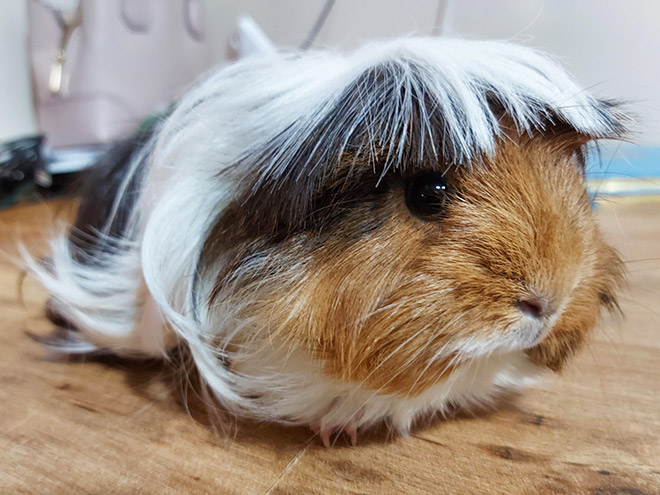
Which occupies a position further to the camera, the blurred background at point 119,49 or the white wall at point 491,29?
the blurred background at point 119,49

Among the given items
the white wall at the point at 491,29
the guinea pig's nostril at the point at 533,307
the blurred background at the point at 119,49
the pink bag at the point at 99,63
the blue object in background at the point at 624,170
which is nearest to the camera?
the guinea pig's nostril at the point at 533,307

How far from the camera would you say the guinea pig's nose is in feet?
1.80

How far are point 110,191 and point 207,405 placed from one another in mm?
431

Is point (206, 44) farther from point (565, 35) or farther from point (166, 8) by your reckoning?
point (565, 35)

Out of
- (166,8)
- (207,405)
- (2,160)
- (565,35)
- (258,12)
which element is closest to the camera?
(207,405)

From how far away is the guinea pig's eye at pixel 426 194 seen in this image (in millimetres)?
583

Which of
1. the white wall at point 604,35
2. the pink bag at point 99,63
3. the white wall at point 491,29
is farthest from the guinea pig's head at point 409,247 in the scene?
the pink bag at point 99,63

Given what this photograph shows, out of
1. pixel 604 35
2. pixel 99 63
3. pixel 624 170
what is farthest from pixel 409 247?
pixel 99 63

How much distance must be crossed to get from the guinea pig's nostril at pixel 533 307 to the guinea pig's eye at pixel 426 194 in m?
0.13

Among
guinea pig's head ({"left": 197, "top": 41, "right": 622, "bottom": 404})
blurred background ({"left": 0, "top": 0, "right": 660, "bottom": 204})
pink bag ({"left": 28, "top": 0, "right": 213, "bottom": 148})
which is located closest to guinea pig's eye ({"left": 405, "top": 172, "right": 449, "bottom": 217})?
guinea pig's head ({"left": 197, "top": 41, "right": 622, "bottom": 404})

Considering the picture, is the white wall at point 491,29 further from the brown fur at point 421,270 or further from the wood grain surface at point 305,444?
the wood grain surface at point 305,444

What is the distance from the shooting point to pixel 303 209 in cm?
57

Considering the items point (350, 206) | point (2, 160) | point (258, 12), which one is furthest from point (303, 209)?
point (258, 12)

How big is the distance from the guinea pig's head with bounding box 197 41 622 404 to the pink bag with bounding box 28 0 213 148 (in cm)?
190
